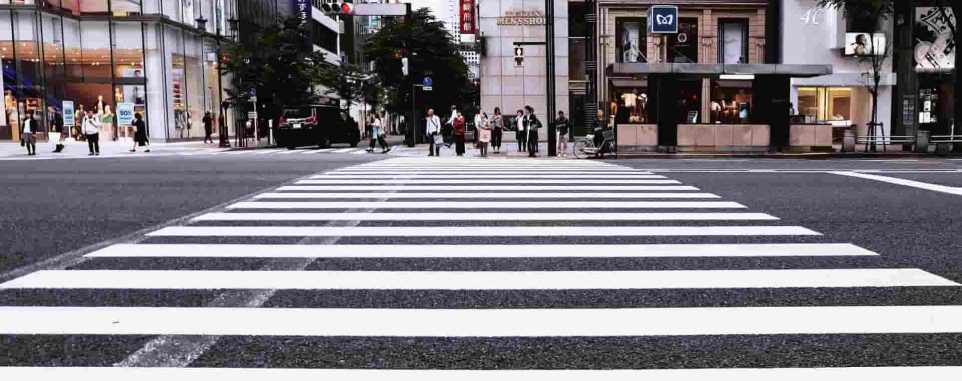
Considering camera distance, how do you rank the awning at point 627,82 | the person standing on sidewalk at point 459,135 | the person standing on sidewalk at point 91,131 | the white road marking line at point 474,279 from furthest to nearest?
the awning at point 627,82
the person standing on sidewalk at point 91,131
the person standing on sidewalk at point 459,135
the white road marking line at point 474,279

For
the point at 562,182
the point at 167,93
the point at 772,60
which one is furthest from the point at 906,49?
the point at 167,93

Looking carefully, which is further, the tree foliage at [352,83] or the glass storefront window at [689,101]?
the tree foliage at [352,83]

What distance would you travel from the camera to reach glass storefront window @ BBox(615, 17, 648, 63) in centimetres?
3803

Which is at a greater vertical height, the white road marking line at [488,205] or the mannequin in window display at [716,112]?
the mannequin in window display at [716,112]

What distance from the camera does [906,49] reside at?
34531 millimetres

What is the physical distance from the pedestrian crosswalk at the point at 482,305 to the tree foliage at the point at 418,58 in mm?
34619

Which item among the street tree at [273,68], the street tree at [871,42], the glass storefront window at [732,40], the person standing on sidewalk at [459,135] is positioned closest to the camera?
the person standing on sidewalk at [459,135]

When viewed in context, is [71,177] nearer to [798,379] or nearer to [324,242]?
[324,242]

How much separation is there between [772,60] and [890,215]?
30.7 metres

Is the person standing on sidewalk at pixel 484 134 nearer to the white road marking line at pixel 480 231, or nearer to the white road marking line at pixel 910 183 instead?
the white road marking line at pixel 910 183

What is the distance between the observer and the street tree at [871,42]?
26.9m

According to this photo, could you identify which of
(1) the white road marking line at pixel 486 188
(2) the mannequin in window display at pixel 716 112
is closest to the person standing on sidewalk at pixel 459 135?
(2) the mannequin in window display at pixel 716 112

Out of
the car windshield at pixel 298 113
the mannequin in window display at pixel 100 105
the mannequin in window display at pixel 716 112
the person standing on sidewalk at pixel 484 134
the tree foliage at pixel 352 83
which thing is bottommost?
the person standing on sidewalk at pixel 484 134

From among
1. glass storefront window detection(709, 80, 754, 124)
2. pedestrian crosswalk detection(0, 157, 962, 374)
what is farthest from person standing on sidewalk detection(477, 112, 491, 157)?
pedestrian crosswalk detection(0, 157, 962, 374)
